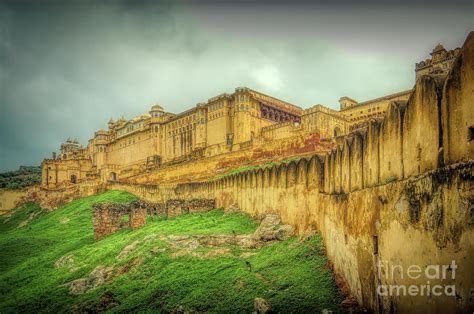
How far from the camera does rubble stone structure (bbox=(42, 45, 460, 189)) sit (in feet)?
134

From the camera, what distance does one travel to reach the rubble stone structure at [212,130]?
134 ft

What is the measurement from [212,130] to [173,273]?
1577 inches

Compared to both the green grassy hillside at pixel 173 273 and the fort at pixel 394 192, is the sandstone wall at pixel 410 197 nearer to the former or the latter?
the fort at pixel 394 192

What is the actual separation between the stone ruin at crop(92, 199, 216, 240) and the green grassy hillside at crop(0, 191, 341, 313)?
78cm

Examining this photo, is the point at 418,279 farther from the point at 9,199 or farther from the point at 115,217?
the point at 9,199

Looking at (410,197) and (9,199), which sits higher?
(410,197)

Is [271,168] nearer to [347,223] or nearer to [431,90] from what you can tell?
[347,223]

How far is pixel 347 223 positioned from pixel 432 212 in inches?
156

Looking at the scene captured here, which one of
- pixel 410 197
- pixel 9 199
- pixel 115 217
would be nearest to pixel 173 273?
pixel 410 197

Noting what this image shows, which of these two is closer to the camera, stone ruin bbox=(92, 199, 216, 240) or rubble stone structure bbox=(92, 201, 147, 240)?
rubble stone structure bbox=(92, 201, 147, 240)

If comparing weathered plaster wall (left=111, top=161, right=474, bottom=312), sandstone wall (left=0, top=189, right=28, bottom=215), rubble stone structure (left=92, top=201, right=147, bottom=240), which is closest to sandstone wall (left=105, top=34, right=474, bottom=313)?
weathered plaster wall (left=111, top=161, right=474, bottom=312)

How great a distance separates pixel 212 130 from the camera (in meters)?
54.2

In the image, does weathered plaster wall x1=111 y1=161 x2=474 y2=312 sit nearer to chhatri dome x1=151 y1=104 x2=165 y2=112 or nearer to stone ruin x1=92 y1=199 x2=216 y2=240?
stone ruin x1=92 y1=199 x2=216 y2=240

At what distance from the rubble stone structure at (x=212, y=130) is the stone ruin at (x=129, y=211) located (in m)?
13.5
